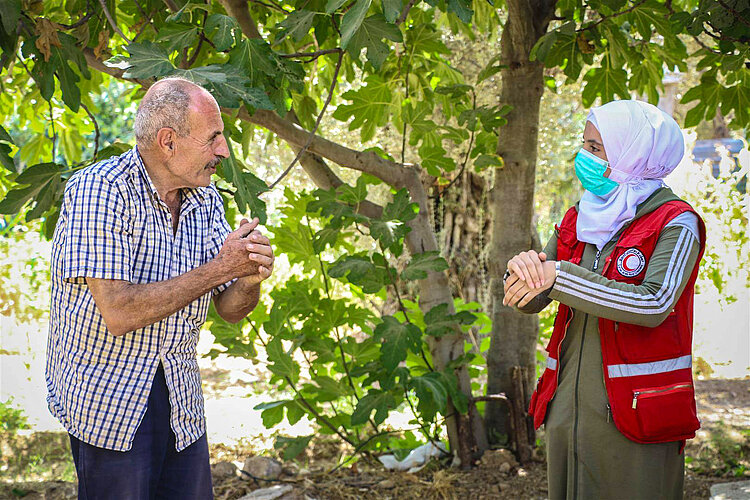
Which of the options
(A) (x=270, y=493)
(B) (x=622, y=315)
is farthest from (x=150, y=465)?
(A) (x=270, y=493)

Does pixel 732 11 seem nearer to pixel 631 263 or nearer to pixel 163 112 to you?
pixel 631 263

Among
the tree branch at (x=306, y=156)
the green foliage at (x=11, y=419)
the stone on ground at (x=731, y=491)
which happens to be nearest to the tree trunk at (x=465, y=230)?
the tree branch at (x=306, y=156)

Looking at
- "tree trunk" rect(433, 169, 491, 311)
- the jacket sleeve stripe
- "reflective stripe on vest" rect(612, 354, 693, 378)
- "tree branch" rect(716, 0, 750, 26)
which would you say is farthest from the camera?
"tree trunk" rect(433, 169, 491, 311)

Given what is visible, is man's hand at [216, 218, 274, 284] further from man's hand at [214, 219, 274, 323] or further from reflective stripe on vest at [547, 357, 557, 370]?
reflective stripe on vest at [547, 357, 557, 370]

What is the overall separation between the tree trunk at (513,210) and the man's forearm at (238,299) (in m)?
1.81

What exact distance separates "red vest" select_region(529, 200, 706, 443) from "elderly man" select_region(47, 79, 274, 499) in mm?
906

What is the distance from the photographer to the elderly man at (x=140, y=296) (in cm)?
182

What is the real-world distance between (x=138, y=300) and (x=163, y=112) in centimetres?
49

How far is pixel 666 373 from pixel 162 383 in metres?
1.30

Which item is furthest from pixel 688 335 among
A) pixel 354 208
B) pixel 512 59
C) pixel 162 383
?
pixel 512 59

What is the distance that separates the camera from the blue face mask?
2006 mm

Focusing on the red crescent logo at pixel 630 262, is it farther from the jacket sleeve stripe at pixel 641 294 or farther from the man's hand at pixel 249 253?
the man's hand at pixel 249 253

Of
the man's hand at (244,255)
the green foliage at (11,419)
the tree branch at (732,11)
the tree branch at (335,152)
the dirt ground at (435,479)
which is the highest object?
the tree branch at (732,11)

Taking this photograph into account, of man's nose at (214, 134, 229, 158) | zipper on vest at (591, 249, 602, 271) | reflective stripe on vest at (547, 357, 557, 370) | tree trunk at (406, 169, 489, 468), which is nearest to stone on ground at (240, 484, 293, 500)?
tree trunk at (406, 169, 489, 468)
